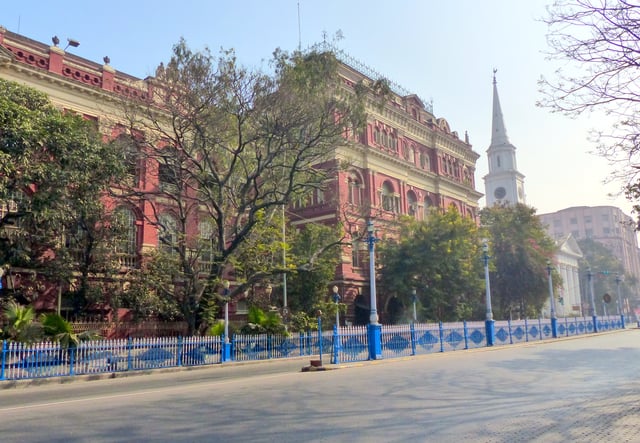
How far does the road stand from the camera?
22.1 ft

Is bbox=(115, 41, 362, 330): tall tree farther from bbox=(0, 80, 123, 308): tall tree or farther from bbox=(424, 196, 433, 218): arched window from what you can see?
bbox=(424, 196, 433, 218): arched window

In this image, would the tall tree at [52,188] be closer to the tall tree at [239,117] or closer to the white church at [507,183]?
the tall tree at [239,117]

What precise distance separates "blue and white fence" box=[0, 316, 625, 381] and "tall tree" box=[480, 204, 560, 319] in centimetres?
1658

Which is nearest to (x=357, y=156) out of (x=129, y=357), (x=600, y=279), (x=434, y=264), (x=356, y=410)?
(x=434, y=264)

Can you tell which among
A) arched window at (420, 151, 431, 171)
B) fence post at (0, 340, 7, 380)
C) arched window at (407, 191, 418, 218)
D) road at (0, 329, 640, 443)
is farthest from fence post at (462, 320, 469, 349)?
arched window at (420, 151, 431, 171)

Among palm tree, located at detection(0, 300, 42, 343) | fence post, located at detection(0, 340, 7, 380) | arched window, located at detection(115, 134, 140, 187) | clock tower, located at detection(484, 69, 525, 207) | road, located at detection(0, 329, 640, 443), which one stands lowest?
road, located at detection(0, 329, 640, 443)

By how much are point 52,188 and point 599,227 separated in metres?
128

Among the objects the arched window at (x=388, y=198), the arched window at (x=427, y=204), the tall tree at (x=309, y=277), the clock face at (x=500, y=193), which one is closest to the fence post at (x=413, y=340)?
the tall tree at (x=309, y=277)

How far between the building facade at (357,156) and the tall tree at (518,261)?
579 cm

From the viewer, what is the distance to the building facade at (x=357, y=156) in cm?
2655

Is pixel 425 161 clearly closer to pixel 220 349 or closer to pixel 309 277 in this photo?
pixel 309 277

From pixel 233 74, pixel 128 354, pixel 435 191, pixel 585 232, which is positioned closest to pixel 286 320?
pixel 128 354

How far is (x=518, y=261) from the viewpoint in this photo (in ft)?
145

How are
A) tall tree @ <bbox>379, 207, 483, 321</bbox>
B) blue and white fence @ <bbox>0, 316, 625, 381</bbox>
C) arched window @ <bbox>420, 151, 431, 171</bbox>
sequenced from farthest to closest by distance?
arched window @ <bbox>420, 151, 431, 171</bbox> → tall tree @ <bbox>379, 207, 483, 321</bbox> → blue and white fence @ <bbox>0, 316, 625, 381</bbox>
